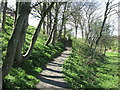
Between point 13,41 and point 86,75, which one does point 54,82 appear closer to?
point 13,41

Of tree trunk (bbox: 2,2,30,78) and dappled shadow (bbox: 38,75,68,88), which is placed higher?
tree trunk (bbox: 2,2,30,78)

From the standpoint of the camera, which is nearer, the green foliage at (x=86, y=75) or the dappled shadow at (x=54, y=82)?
the dappled shadow at (x=54, y=82)

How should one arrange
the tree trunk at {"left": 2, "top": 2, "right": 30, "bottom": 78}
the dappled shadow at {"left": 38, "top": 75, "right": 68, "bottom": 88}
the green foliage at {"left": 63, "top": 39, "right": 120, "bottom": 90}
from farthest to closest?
the green foliage at {"left": 63, "top": 39, "right": 120, "bottom": 90} → the dappled shadow at {"left": 38, "top": 75, "right": 68, "bottom": 88} → the tree trunk at {"left": 2, "top": 2, "right": 30, "bottom": 78}

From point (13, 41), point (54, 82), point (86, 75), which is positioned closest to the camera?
point (13, 41)

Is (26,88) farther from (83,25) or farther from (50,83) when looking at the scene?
(83,25)

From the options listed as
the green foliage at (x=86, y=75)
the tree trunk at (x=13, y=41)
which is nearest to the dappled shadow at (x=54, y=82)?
the green foliage at (x=86, y=75)

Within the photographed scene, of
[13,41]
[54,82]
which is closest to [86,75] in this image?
[54,82]

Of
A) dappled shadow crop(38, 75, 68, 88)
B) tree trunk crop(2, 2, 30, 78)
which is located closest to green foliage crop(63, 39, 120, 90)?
dappled shadow crop(38, 75, 68, 88)

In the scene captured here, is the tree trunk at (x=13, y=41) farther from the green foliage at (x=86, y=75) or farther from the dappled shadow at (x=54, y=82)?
the green foliage at (x=86, y=75)

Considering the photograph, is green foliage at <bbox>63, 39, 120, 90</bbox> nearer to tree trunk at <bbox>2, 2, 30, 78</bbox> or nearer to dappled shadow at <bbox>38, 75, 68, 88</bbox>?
dappled shadow at <bbox>38, 75, 68, 88</bbox>

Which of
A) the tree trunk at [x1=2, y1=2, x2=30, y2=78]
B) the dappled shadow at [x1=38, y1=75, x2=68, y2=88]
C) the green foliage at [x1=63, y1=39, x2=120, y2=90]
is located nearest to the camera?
the tree trunk at [x1=2, y1=2, x2=30, y2=78]

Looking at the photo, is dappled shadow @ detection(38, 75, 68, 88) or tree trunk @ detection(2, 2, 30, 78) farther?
dappled shadow @ detection(38, 75, 68, 88)

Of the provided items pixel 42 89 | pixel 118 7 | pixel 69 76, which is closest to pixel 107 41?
pixel 118 7

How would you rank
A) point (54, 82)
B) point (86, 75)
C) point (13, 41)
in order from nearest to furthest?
point (13, 41) → point (54, 82) → point (86, 75)
